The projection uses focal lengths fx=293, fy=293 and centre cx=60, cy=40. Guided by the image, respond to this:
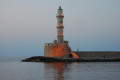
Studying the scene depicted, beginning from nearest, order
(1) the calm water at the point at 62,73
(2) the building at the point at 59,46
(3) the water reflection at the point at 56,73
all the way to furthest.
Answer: (3) the water reflection at the point at 56,73 → (1) the calm water at the point at 62,73 → (2) the building at the point at 59,46

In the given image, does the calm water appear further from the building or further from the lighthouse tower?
the lighthouse tower

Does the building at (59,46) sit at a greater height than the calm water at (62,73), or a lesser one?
greater

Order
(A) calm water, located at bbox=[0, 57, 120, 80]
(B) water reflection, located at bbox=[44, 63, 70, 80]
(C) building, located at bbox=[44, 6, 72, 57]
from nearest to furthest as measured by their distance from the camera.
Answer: (B) water reflection, located at bbox=[44, 63, 70, 80] → (A) calm water, located at bbox=[0, 57, 120, 80] → (C) building, located at bbox=[44, 6, 72, 57]

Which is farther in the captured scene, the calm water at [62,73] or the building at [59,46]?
the building at [59,46]

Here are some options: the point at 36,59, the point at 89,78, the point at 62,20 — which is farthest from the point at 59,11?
the point at 89,78

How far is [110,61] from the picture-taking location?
54594 millimetres

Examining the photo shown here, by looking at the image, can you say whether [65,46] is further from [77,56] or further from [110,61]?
[110,61]

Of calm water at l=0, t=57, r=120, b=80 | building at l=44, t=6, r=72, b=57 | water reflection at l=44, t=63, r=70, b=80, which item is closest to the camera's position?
water reflection at l=44, t=63, r=70, b=80

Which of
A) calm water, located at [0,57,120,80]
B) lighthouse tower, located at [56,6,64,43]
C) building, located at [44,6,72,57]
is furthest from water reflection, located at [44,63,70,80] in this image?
lighthouse tower, located at [56,6,64,43]

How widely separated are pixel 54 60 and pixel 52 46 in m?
2.70

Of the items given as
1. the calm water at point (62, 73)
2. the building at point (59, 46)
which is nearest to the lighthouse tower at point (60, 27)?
the building at point (59, 46)

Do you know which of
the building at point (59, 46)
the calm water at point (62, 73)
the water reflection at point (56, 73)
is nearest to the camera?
the water reflection at point (56, 73)

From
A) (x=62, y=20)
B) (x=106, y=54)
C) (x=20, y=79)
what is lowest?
(x=20, y=79)

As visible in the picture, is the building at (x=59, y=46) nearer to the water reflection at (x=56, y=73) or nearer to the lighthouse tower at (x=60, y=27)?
the lighthouse tower at (x=60, y=27)
